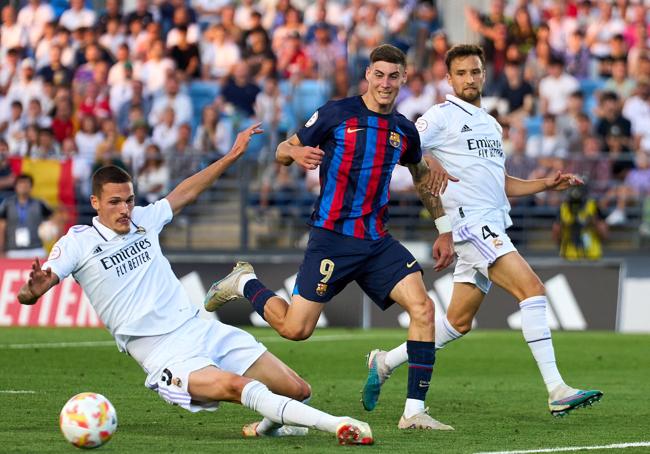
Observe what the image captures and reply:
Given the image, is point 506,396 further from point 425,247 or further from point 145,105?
point 145,105

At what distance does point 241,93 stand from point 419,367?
1421cm

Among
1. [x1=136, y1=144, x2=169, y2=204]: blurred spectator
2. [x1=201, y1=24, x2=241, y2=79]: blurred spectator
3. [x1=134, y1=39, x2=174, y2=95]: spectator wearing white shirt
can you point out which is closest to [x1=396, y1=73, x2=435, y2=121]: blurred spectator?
[x1=201, y1=24, x2=241, y2=79]: blurred spectator

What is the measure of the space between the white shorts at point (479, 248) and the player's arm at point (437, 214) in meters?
0.47

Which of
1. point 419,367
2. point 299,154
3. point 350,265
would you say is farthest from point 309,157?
point 419,367

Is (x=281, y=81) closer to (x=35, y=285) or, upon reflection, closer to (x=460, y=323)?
(x=460, y=323)

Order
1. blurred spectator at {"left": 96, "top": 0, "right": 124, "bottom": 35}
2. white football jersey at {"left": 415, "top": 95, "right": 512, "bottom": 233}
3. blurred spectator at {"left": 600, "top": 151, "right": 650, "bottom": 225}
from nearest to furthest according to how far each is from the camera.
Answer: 1. white football jersey at {"left": 415, "top": 95, "right": 512, "bottom": 233}
2. blurred spectator at {"left": 600, "top": 151, "right": 650, "bottom": 225}
3. blurred spectator at {"left": 96, "top": 0, "right": 124, "bottom": 35}

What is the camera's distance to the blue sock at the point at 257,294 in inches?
378

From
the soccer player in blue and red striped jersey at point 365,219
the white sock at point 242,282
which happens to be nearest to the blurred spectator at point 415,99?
the white sock at point 242,282

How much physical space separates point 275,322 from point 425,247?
11.3 metres

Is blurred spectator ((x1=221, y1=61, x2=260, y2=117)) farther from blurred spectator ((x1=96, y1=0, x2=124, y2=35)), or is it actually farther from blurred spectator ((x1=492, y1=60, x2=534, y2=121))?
blurred spectator ((x1=492, y1=60, x2=534, y2=121))

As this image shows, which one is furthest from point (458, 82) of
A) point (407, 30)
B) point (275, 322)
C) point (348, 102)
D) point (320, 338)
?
point (407, 30)

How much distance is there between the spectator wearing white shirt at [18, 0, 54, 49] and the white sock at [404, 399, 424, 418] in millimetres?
18335

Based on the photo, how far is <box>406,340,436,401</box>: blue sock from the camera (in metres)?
9.00

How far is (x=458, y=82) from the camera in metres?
10.5
